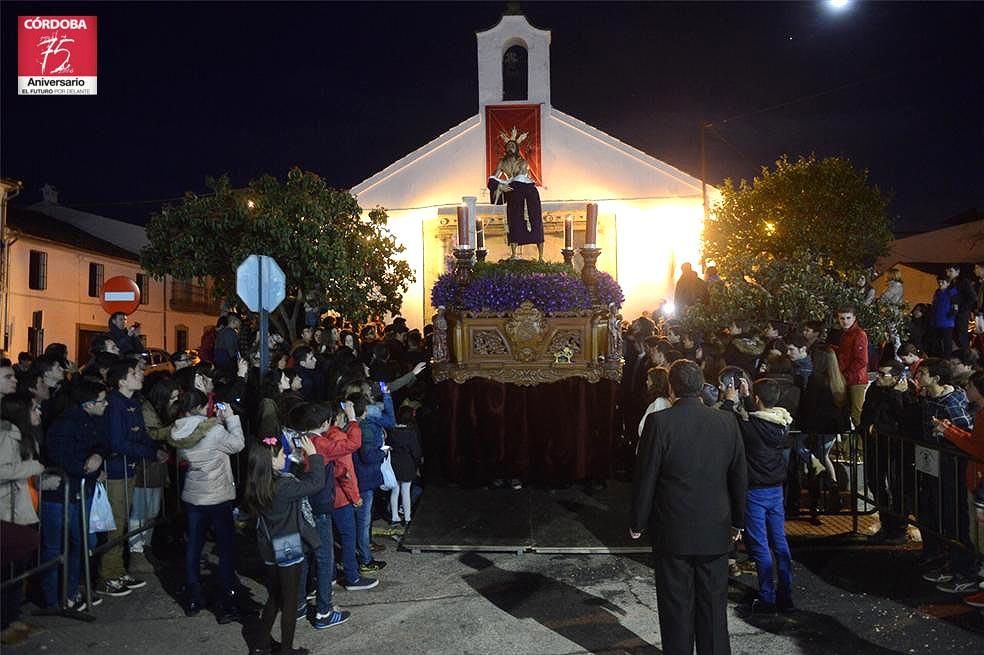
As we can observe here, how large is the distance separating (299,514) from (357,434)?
113 cm

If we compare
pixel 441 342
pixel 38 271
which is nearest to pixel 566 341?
pixel 441 342

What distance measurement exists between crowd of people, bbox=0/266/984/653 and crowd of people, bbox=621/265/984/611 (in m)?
0.02

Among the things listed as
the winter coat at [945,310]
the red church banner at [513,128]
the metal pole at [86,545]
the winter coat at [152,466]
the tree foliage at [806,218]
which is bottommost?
the metal pole at [86,545]

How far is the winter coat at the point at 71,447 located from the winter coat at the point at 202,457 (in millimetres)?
750

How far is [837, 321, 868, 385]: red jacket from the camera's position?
31.8 feet

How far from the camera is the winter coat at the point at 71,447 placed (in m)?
6.33

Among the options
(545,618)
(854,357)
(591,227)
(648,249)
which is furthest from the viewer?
(648,249)

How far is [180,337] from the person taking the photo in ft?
137

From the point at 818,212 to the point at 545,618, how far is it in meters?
21.0

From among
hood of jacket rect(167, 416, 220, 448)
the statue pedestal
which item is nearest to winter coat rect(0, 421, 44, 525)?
hood of jacket rect(167, 416, 220, 448)

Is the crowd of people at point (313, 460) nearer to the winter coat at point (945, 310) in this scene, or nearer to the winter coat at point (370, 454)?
the winter coat at point (370, 454)

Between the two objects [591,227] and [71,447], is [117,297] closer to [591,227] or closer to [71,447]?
[71,447]

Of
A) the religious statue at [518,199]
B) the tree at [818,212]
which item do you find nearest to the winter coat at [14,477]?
the religious statue at [518,199]

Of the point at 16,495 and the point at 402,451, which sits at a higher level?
the point at 16,495
